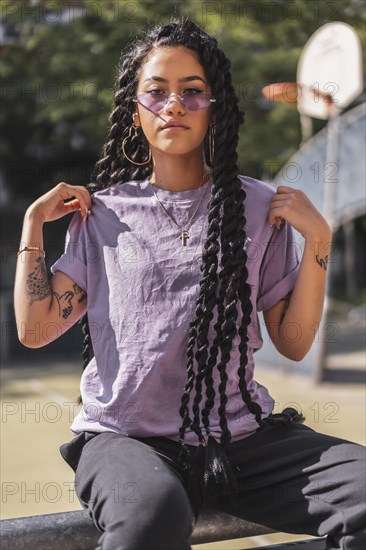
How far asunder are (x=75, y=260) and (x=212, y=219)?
1.13 ft

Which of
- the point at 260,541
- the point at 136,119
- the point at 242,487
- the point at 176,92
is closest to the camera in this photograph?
the point at 242,487

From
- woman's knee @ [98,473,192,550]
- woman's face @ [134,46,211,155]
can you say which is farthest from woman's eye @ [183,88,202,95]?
woman's knee @ [98,473,192,550]

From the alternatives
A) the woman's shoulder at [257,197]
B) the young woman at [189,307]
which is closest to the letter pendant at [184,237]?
the young woman at [189,307]

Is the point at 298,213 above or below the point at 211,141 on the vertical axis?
below

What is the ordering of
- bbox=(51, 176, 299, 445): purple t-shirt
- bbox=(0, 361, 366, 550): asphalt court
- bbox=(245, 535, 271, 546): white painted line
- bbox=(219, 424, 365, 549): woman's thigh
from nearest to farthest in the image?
bbox=(219, 424, 365, 549): woman's thigh
bbox=(51, 176, 299, 445): purple t-shirt
bbox=(245, 535, 271, 546): white painted line
bbox=(0, 361, 366, 550): asphalt court

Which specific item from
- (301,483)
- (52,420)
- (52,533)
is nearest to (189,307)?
(301,483)

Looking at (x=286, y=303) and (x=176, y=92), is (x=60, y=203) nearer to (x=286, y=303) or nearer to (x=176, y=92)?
(x=176, y=92)

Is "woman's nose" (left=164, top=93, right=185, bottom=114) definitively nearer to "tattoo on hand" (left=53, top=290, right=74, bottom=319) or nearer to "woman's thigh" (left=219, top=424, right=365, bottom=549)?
"tattoo on hand" (left=53, top=290, right=74, bottom=319)

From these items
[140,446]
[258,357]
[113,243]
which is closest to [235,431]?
[140,446]

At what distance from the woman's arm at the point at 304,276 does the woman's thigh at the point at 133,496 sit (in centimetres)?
48

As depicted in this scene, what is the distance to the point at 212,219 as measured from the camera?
190 cm

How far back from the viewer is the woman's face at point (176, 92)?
197 cm

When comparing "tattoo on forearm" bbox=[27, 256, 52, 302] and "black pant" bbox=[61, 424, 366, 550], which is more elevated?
"tattoo on forearm" bbox=[27, 256, 52, 302]

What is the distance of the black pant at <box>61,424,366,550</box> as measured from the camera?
145cm
